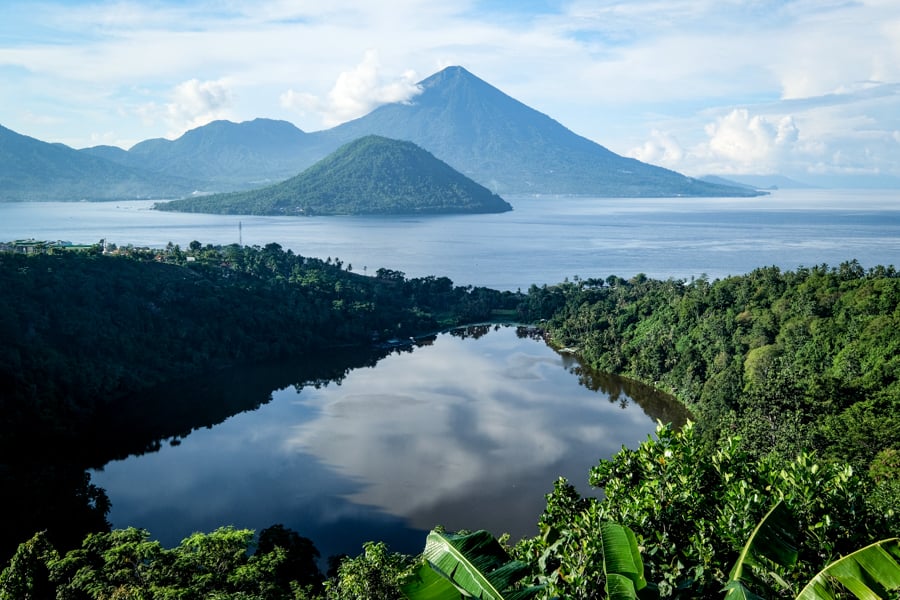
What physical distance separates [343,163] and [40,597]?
131 meters

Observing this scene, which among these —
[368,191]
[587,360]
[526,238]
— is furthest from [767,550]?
[368,191]

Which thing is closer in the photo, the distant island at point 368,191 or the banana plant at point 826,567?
the banana plant at point 826,567

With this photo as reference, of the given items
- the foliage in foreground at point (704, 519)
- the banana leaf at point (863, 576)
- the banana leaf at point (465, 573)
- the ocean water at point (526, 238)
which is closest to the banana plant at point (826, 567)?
the banana leaf at point (863, 576)

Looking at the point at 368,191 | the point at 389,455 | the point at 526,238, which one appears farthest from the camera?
the point at 368,191

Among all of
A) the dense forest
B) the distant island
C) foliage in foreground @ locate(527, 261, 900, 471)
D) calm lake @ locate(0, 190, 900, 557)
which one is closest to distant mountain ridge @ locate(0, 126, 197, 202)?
the distant island

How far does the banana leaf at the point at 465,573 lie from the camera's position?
4.66 m

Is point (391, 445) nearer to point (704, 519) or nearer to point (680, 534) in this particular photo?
point (680, 534)

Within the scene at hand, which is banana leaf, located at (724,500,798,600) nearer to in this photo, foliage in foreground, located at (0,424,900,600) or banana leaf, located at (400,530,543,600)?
foliage in foreground, located at (0,424,900,600)

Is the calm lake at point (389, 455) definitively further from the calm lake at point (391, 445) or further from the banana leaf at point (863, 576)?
the banana leaf at point (863, 576)

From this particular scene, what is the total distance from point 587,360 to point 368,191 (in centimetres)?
9824

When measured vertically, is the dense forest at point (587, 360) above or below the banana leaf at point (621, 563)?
below

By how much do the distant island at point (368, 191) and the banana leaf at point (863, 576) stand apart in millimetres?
123651

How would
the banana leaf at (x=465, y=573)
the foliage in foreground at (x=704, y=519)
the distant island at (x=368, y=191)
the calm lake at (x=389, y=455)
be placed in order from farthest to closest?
the distant island at (x=368, y=191), the calm lake at (x=389, y=455), the foliage in foreground at (x=704, y=519), the banana leaf at (x=465, y=573)

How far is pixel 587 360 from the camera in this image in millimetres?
37719
